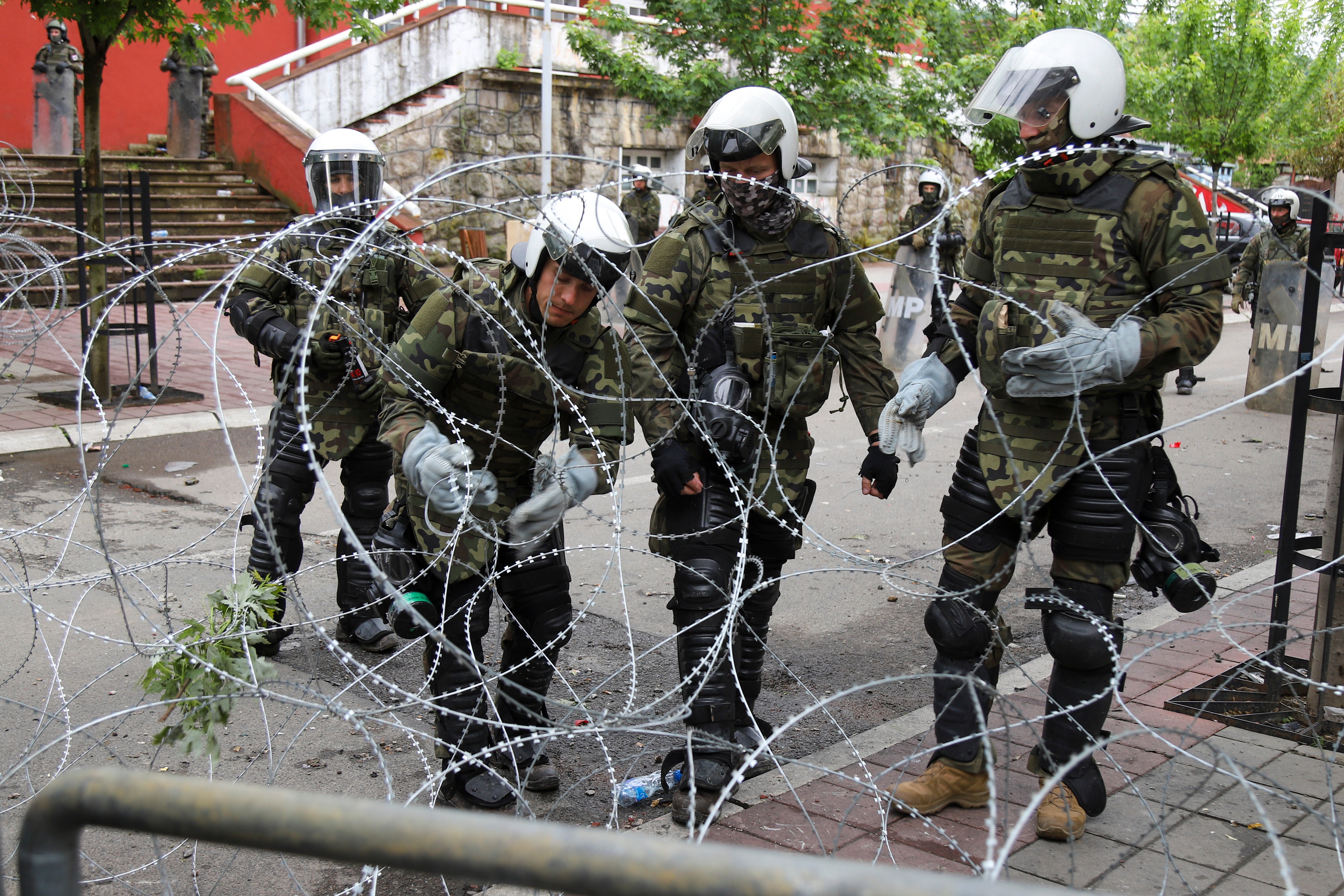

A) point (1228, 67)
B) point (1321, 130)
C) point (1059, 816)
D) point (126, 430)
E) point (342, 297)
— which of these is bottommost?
point (1059, 816)

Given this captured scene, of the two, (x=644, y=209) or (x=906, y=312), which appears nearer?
(x=906, y=312)

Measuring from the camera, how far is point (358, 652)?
4613 millimetres

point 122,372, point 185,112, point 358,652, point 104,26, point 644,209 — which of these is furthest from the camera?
point 185,112

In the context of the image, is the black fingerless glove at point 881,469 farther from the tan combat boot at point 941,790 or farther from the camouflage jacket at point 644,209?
the camouflage jacket at point 644,209

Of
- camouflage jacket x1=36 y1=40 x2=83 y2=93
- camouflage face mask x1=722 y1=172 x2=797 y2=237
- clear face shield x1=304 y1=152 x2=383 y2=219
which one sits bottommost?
camouflage face mask x1=722 y1=172 x2=797 y2=237

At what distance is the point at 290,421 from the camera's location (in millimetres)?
4535

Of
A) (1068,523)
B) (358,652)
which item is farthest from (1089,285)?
(358,652)

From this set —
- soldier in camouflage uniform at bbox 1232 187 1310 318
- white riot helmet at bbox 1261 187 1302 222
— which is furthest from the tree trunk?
white riot helmet at bbox 1261 187 1302 222

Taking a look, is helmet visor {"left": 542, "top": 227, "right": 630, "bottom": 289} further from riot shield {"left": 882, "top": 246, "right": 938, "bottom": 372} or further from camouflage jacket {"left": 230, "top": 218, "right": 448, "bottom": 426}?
riot shield {"left": 882, "top": 246, "right": 938, "bottom": 372}

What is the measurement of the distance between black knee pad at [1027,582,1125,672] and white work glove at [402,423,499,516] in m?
1.47

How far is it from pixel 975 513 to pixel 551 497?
3.88 ft

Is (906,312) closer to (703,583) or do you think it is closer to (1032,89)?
(1032,89)

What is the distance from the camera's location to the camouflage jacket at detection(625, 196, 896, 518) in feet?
11.5

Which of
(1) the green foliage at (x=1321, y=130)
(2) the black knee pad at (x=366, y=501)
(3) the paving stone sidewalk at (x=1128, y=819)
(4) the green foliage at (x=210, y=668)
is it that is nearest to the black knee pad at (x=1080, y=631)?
(3) the paving stone sidewalk at (x=1128, y=819)
